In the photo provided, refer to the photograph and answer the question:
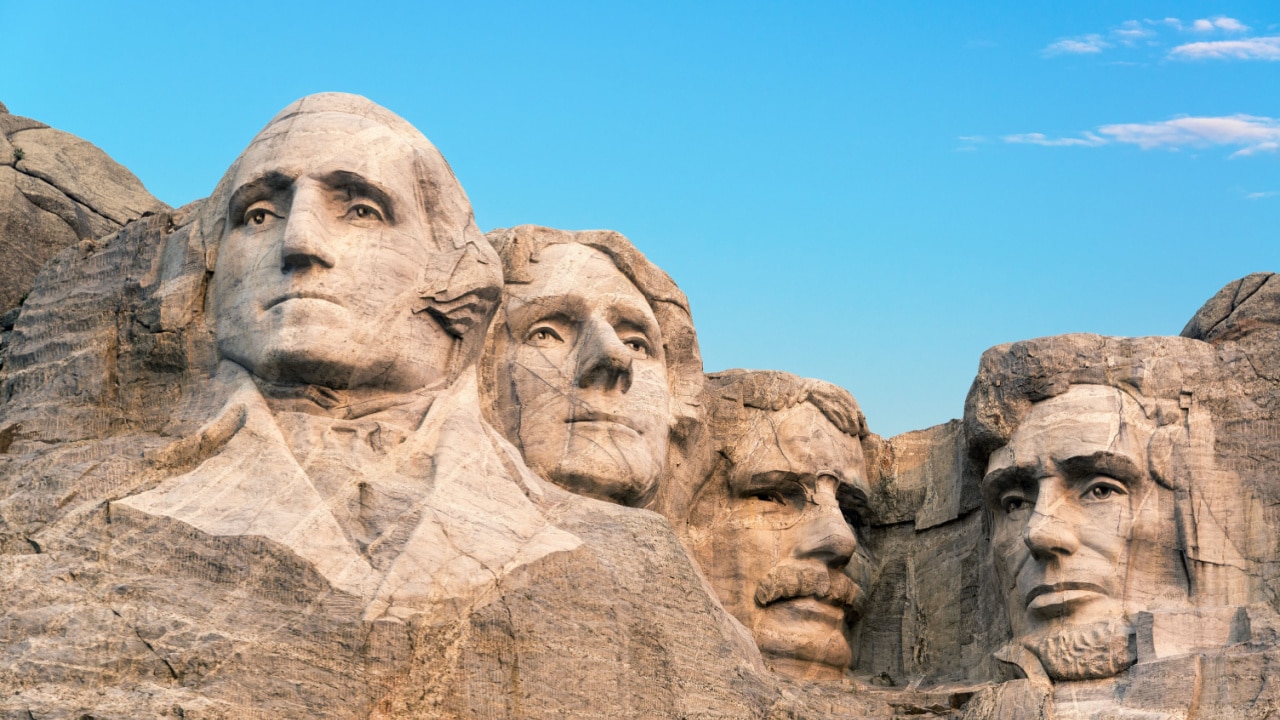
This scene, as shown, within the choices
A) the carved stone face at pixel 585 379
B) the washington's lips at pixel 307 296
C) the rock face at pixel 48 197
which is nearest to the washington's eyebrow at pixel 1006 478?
the carved stone face at pixel 585 379

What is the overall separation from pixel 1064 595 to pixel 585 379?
291 cm

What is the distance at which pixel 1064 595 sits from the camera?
13.5 meters

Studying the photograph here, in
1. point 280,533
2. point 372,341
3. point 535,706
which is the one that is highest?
point 372,341

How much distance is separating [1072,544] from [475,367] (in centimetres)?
341

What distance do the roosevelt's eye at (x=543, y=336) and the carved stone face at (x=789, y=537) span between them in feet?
5.19

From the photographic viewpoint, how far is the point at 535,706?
11375 mm

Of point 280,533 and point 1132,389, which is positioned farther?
point 1132,389

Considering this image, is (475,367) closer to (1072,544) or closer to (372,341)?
(372,341)

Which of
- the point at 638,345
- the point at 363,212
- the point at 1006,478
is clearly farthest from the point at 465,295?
the point at 1006,478

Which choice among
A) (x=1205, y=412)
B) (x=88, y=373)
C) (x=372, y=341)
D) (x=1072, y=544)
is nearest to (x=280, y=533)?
(x=372, y=341)

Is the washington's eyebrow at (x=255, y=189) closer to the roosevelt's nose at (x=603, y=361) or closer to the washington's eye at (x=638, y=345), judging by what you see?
the roosevelt's nose at (x=603, y=361)

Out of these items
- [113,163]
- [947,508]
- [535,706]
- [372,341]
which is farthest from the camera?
[113,163]

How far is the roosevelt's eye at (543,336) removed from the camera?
555 inches

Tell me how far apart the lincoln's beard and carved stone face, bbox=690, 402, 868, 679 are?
166 cm
